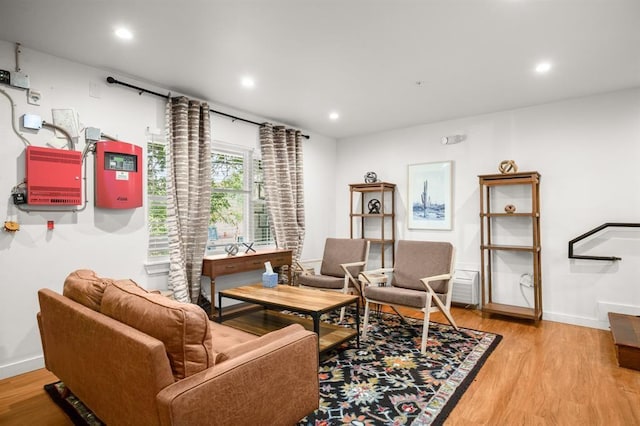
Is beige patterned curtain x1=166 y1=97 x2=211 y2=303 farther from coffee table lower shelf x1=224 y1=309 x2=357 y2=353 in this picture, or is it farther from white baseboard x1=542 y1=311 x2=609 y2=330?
white baseboard x1=542 y1=311 x2=609 y2=330

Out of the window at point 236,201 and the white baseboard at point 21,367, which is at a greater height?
the window at point 236,201

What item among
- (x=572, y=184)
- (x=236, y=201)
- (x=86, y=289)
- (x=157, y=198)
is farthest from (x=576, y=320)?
(x=157, y=198)

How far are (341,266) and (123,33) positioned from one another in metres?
3.03

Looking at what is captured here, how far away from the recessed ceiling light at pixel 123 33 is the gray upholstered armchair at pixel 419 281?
3010 mm

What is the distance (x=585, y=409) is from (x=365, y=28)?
293 centimetres

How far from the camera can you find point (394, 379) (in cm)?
255

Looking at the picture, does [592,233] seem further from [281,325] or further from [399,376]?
[281,325]

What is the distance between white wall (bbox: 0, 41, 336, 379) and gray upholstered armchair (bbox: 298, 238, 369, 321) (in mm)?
1706

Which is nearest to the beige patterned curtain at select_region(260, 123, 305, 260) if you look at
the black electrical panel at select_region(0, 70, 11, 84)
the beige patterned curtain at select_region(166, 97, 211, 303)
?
the beige patterned curtain at select_region(166, 97, 211, 303)

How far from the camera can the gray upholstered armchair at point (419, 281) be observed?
321 cm

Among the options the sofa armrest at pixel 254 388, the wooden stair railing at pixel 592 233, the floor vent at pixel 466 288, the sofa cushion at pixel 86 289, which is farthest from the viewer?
the floor vent at pixel 466 288

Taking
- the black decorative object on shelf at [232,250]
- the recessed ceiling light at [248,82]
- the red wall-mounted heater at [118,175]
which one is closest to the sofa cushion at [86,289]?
the red wall-mounted heater at [118,175]

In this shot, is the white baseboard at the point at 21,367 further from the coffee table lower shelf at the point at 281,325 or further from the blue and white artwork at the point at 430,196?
the blue and white artwork at the point at 430,196

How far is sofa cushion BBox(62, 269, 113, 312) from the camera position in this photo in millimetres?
1897
